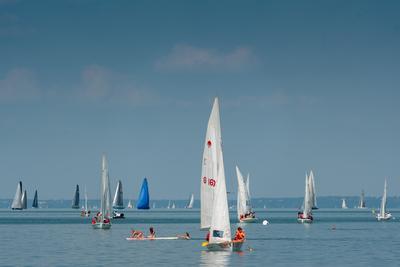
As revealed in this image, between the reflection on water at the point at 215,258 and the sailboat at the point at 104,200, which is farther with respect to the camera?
the sailboat at the point at 104,200

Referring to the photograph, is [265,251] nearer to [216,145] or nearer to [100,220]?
[216,145]

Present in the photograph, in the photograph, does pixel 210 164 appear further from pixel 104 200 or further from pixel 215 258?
pixel 104 200

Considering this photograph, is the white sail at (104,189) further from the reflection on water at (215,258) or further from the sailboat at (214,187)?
the sailboat at (214,187)

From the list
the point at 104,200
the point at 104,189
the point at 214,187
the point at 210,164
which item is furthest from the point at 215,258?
the point at 104,189

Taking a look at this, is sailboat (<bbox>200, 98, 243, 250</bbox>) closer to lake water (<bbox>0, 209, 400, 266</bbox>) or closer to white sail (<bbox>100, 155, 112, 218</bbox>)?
lake water (<bbox>0, 209, 400, 266</bbox>)

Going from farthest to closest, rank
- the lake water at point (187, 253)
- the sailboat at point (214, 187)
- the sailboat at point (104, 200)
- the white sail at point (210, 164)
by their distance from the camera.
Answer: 1. the sailboat at point (104, 200)
2. the lake water at point (187, 253)
3. the sailboat at point (214, 187)
4. the white sail at point (210, 164)

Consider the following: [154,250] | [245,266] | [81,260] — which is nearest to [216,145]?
[245,266]

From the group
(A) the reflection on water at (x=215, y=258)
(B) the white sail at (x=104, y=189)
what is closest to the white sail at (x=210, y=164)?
(A) the reflection on water at (x=215, y=258)

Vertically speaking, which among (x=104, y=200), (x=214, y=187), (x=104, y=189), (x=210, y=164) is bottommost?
(x=104, y=200)

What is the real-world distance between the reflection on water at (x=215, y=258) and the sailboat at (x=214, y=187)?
5.27 ft

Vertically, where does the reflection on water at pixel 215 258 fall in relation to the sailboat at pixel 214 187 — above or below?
below

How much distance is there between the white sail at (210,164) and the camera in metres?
81.7

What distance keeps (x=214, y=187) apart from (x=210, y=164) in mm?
2166

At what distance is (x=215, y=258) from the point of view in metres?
86.6
